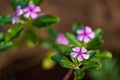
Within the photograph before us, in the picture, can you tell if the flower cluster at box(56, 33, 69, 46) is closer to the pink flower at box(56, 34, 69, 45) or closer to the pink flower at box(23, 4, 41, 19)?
the pink flower at box(56, 34, 69, 45)

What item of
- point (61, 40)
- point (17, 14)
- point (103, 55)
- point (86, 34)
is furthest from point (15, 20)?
point (61, 40)

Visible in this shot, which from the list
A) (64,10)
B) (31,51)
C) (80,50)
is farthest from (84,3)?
(80,50)

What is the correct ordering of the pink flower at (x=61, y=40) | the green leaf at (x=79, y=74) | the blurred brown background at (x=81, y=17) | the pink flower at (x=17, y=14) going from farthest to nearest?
the blurred brown background at (x=81, y=17), the pink flower at (x=61, y=40), the pink flower at (x=17, y=14), the green leaf at (x=79, y=74)

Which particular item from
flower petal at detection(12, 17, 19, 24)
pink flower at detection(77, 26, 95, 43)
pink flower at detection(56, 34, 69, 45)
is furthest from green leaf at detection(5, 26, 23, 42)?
pink flower at detection(56, 34, 69, 45)

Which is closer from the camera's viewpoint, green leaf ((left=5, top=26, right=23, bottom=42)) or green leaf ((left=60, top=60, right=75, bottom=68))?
green leaf ((left=60, top=60, right=75, bottom=68))

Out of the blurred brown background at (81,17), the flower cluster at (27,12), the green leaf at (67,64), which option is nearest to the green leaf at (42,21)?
the flower cluster at (27,12)

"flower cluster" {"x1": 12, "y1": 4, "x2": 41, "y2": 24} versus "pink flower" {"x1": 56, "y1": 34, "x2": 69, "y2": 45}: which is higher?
"flower cluster" {"x1": 12, "y1": 4, "x2": 41, "y2": 24}

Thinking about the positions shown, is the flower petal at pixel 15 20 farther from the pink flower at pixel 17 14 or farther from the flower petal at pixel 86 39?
the flower petal at pixel 86 39

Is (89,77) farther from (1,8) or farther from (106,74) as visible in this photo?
(1,8)
